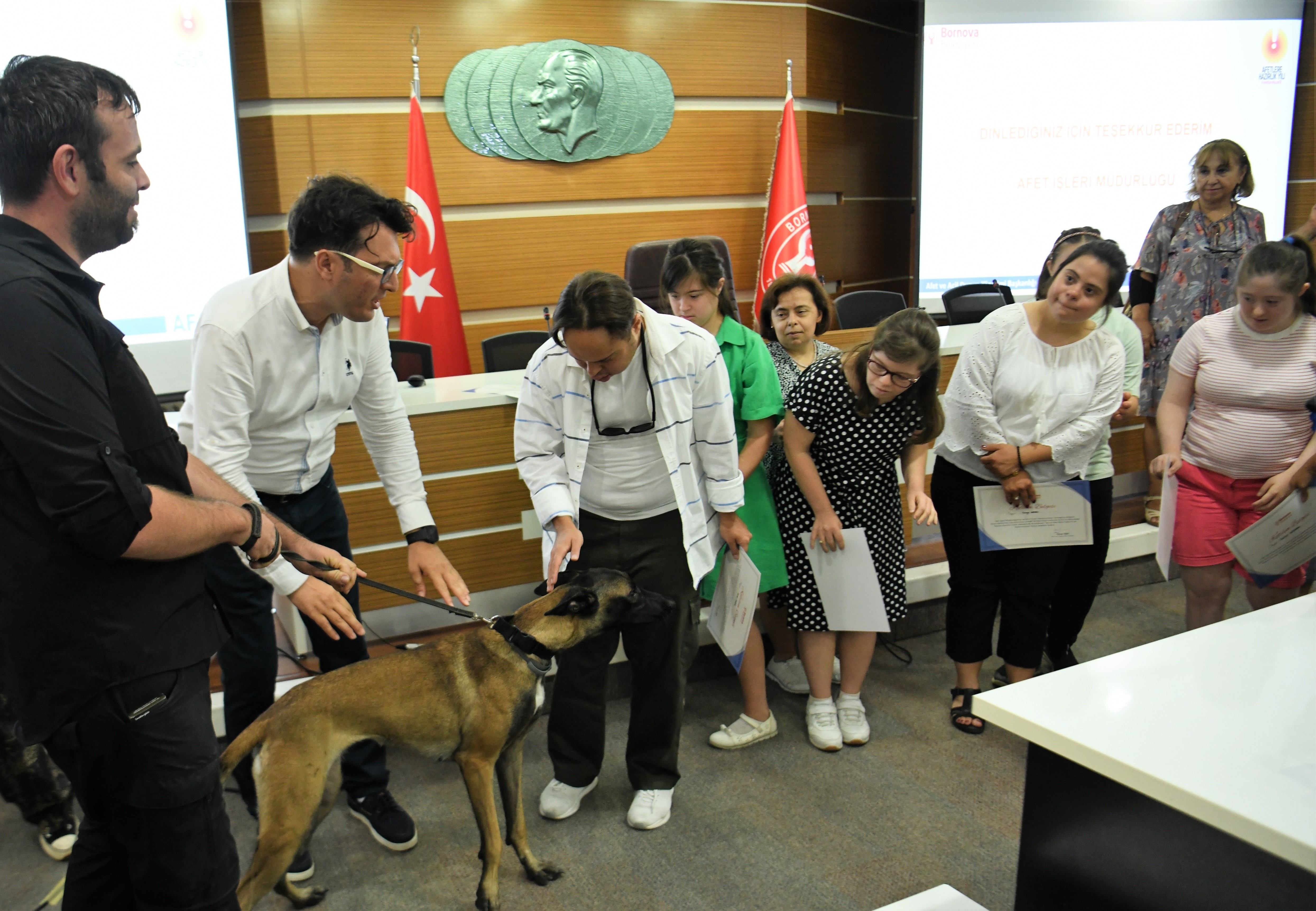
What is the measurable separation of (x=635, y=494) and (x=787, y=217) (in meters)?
3.93

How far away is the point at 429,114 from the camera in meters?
5.12

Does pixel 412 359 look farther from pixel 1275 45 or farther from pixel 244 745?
pixel 1275 45

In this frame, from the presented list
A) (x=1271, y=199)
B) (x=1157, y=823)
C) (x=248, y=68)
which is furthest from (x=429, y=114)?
(x=1271, y=199)

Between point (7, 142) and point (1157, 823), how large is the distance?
197 centimetres

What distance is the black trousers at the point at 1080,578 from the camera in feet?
9.40

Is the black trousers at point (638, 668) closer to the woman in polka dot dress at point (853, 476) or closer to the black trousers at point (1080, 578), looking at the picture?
the woman in polka dot dress at point (853, 476)

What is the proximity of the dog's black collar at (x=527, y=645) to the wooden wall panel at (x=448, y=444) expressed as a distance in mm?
906

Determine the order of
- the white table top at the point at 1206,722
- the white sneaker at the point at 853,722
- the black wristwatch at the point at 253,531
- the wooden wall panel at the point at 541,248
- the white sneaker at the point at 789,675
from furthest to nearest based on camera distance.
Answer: the wooden wall panel at the point at 541,248
the white sneaker at the point at 789,675
the white sneaker at the point at 853,722
the black wristwatch at the point at 253,531
the white table top at the point at 1206,722

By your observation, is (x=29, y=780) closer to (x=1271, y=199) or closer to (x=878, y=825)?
(x=878, y=825)

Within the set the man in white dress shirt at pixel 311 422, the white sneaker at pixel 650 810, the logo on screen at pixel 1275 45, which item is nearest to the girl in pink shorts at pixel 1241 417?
the white sneaker at pixel 650 810

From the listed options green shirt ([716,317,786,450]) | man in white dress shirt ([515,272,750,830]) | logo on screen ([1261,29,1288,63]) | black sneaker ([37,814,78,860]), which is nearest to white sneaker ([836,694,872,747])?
man in white dress shirt ([515,272,750,830])

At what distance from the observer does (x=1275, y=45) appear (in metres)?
6.43

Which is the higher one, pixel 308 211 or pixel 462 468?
pixel 308 211

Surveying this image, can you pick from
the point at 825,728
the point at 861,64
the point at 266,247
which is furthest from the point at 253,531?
the point at 861,64
